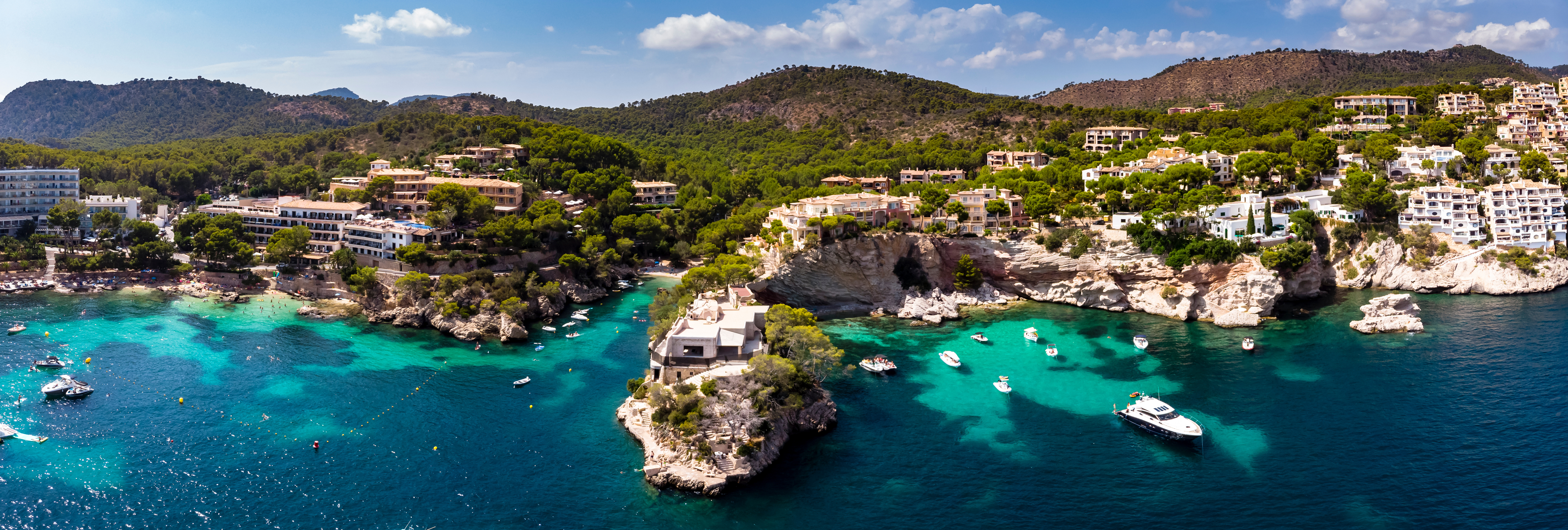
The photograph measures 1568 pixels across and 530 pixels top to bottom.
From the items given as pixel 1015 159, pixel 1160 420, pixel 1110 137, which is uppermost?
pixel 1110 137

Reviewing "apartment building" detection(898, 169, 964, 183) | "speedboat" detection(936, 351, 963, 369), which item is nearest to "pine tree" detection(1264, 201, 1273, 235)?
"speedboat" detection(936, 351, 963, 369)

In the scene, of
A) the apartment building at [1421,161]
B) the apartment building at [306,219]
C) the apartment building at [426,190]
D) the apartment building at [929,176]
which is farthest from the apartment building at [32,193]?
the apartment building at [1421,161]

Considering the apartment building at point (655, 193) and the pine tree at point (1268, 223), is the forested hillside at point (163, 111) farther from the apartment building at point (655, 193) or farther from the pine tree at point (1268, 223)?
the pine tree at point (1268, 223)

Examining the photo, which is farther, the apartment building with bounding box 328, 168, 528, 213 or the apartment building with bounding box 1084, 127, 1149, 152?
the apartment building with bounding box 1084, 127, 1149, 152

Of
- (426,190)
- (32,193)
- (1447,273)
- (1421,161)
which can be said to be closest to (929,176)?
(1421,161)

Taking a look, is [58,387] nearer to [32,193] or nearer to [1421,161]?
[32,193]

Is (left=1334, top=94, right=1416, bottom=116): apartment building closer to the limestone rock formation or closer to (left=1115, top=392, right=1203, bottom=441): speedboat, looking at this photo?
the limestone rock formation
